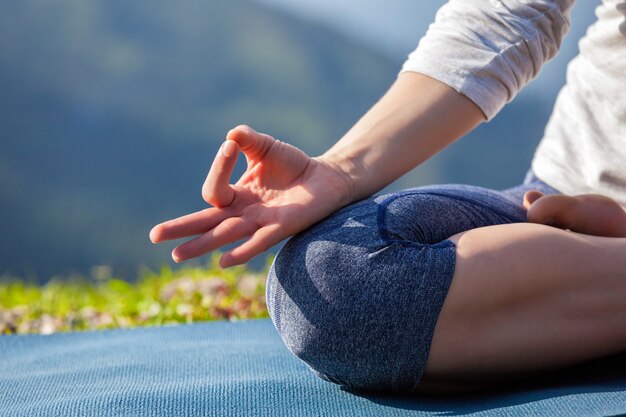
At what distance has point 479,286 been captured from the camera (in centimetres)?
116

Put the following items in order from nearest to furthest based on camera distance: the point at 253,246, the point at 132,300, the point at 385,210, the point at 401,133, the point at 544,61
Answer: the point at 253,246 < the point at 385,210 < the point at 401,133 < the point at 544,61 < the point at 132,300

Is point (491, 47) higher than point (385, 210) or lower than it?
higher

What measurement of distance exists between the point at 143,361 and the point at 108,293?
1.52m

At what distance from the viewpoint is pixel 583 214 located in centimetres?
133

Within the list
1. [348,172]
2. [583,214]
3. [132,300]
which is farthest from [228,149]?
[132,300]

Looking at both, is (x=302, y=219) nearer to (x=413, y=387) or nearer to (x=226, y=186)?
(x=226, y=186)

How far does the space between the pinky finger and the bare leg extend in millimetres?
284

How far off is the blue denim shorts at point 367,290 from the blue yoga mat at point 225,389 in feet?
0.22

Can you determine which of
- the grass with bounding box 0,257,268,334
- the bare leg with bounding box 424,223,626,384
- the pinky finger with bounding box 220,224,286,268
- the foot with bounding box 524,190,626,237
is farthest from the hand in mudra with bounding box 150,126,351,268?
the grass with bounding box 0,257,268,334

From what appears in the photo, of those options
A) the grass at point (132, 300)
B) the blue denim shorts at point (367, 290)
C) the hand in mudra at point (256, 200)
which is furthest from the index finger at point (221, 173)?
the grass at point (132, 300)

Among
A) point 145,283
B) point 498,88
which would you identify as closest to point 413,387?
point 498,88

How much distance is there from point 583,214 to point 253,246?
59 centimetres

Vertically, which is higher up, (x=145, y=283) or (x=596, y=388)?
(x=596, y=388)

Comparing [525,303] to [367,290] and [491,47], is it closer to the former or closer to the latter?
[367,290]
